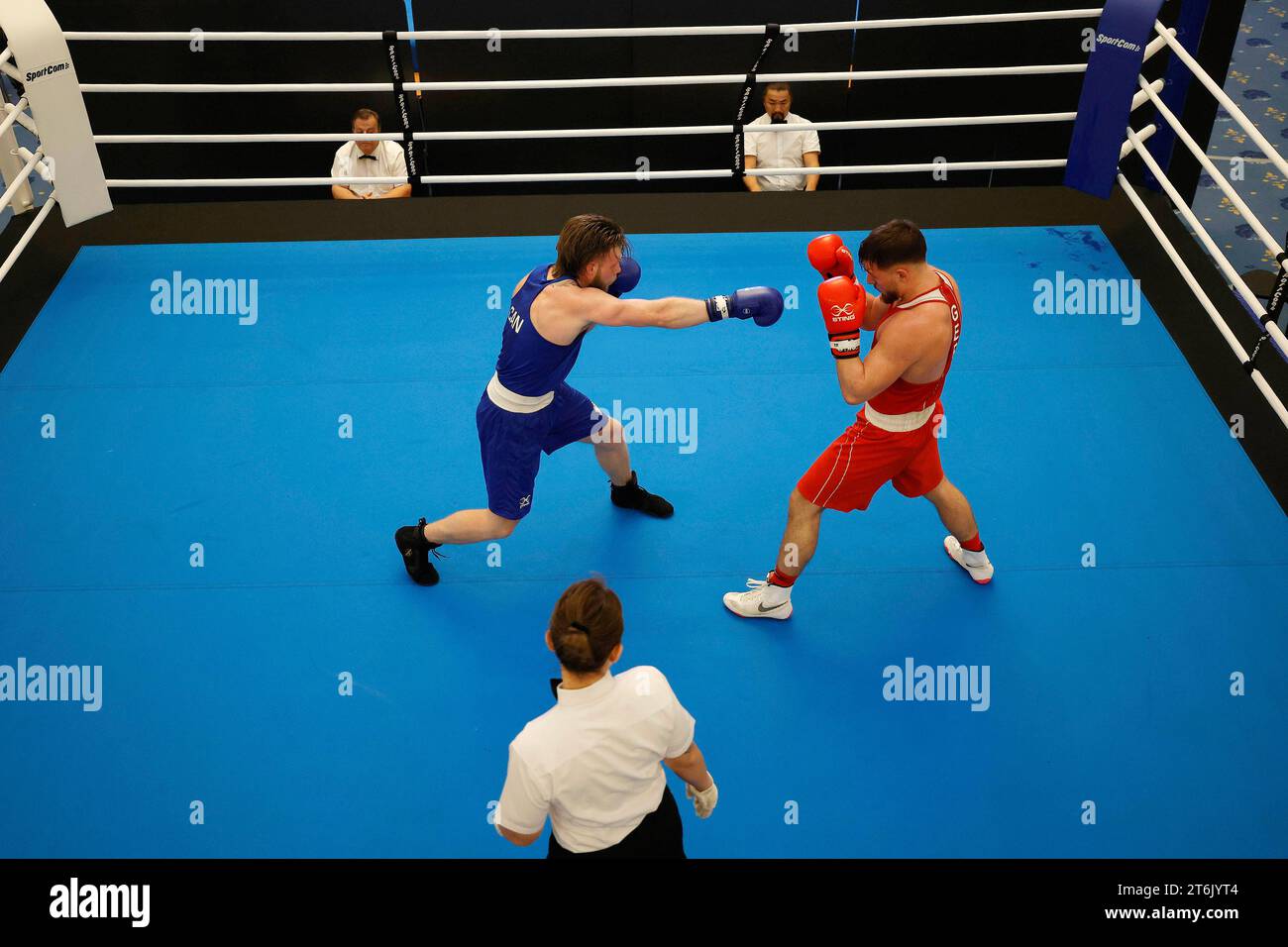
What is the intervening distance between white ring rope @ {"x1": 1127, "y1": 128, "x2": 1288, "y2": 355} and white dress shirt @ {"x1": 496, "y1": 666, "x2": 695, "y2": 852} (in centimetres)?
257

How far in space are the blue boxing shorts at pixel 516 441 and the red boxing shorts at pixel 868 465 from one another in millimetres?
758

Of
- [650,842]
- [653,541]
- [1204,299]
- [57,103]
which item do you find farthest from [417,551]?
[1204,299]

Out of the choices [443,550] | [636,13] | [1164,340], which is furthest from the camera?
[636,13]

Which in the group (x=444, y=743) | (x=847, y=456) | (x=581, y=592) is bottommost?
(x=444, y=743)

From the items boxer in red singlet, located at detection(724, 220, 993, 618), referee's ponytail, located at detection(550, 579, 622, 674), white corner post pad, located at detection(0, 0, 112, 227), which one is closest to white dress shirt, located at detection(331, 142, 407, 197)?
white corner post pad, located at detection(0, 0, 112, 227)

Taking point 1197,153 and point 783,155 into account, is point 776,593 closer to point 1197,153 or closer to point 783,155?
point 1197,153

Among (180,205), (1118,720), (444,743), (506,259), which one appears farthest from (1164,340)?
(180,205)

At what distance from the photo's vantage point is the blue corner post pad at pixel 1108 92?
402 cm

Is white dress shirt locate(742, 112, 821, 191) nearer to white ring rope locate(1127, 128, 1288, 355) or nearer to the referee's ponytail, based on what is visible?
white ring rope locate(1127, 128, 1288, 355)

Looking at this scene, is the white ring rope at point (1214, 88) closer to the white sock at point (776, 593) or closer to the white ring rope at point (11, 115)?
the white sock at point (776, 593)
